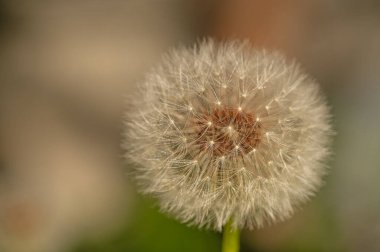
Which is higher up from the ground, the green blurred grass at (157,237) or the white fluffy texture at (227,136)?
the green blurred grass at (157,237)

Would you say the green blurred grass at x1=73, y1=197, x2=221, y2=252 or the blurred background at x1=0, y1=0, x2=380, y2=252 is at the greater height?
the blurred background at x1=0, y1=0, x2=380, y2=252

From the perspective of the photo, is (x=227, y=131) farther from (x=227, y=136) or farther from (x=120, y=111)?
(x=120, y=111)

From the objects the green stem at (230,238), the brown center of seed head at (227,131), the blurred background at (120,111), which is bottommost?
the green stem at (230,238)

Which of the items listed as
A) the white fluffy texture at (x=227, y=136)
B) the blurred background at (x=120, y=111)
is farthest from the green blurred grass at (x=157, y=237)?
the white fluffy texture at (x=227, y=136)

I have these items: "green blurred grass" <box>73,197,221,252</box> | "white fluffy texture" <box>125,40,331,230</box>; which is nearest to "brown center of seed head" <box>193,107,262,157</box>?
"white fluffy texture" <box>125,40,331,230</box>

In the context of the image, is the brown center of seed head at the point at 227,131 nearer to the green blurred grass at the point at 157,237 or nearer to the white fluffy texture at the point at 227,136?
the white fluffy texture at the point at 227,136

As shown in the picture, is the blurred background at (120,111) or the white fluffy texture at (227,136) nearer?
the white fluffy texture at (227,136)

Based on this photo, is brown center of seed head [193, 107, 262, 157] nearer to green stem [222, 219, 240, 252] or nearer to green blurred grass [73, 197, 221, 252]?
green stem [222, 219, 240, 252]
